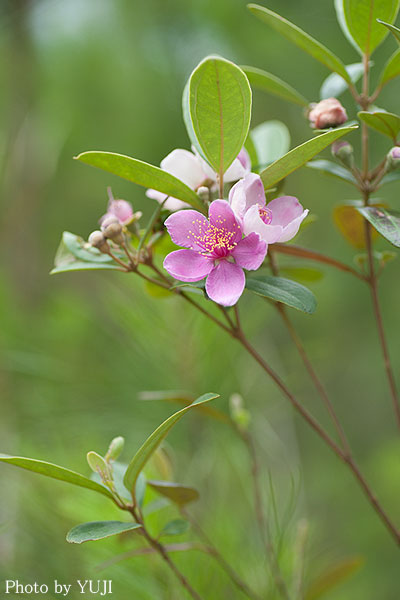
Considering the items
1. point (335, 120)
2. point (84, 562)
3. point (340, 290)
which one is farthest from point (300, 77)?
point (84, 562)

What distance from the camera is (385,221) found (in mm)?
408

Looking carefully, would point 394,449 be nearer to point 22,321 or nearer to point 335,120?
point 22,321

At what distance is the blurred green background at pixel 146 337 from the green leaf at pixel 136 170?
43 cm

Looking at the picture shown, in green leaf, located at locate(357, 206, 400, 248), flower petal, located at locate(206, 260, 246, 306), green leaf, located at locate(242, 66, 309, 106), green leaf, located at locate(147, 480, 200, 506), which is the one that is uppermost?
green leaf, located at locate(242, 66, 309, 106)

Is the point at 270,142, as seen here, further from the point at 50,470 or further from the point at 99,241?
the point at 50,470

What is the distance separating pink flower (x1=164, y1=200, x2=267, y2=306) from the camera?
1.23 feet

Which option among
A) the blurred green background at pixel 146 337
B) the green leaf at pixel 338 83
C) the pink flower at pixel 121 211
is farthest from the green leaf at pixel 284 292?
the blurred green background at pixel 146 337

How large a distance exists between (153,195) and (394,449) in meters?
1.11

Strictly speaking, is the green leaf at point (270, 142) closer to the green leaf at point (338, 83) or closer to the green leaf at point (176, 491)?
the green leaf at point (338, 83)

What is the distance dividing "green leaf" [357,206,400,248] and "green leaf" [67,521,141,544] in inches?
10.5

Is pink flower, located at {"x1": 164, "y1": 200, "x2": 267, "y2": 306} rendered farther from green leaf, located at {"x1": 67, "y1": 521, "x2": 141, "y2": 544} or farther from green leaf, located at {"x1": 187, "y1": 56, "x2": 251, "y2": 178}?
green leaf, located at {"x1": 67, "y1": 521, "x2": 141, "y2": 544}

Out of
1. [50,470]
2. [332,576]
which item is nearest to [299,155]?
[50,470]

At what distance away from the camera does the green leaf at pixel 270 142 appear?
556mm

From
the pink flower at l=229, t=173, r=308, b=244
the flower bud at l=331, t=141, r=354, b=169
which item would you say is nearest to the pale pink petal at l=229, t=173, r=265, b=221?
the pink flower at l=229, t=173, r=308, b=244
